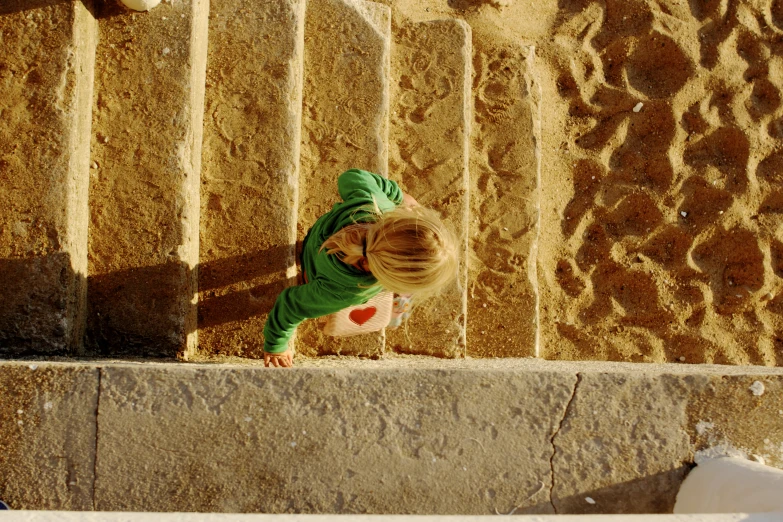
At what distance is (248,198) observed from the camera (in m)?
2.79

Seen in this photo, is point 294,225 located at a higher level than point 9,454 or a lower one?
higher

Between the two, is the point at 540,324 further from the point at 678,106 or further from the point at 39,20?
the point at 39,20

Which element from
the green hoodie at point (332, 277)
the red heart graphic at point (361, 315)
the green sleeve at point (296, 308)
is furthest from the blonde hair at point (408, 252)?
the red heart graphic at point (361, 315)

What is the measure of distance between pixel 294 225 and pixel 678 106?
2359 millimetres

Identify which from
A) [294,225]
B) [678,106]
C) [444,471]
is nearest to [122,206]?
[294,225]

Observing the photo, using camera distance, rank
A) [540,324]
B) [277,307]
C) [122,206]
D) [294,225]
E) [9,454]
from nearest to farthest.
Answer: [9,454], [277,307], [122,206], [294,225], [540,324]

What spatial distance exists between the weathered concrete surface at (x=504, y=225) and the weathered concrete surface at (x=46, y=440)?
2003 millimetres

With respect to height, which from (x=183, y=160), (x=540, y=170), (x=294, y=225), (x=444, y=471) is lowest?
(x=444, y=471)

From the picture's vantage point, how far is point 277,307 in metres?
2.35

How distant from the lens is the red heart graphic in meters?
2.48

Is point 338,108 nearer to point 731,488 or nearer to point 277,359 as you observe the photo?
point 277,359

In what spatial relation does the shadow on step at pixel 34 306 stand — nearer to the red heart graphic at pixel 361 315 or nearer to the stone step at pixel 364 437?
the stone step at pixel 364 437

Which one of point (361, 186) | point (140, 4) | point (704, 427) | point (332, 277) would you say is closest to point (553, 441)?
point (704, 427)

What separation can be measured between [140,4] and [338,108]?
944 millimetres
